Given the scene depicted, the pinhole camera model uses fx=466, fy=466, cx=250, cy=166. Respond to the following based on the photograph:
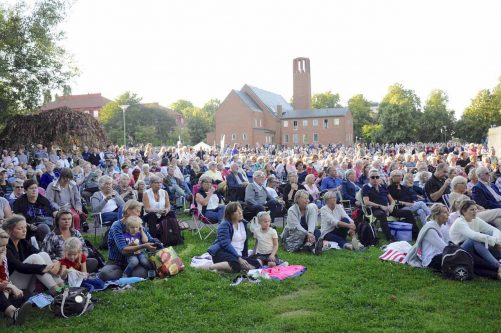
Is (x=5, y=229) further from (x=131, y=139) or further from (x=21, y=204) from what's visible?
A: (x=131, y=139)

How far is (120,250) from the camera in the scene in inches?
271

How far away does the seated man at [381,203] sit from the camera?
970 cm

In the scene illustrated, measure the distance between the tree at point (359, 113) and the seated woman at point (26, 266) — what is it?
85777mm

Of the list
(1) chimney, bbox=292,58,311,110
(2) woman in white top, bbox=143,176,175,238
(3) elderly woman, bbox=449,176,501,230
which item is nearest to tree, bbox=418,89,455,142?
(1) chimney, bbox=292,58,311,110

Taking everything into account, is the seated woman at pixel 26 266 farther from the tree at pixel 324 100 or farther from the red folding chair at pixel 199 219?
the tree at pixel 324 100

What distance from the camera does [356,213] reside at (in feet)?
33.0

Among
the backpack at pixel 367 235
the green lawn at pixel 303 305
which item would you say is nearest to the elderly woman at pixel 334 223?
the backpack at pixel 367 235

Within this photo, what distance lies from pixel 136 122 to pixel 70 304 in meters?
67.9

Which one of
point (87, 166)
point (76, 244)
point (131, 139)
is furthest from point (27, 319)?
point (131, 139)

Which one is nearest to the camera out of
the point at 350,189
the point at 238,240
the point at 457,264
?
the point at 457,264

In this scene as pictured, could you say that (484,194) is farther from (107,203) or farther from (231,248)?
(107,203)

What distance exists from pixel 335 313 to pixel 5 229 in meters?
4.26

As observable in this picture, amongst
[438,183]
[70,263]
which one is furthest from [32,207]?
[438,183]

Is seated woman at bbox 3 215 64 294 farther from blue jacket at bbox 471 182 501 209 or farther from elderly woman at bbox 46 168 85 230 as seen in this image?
blue jacket at bbox 471 182 501 209
